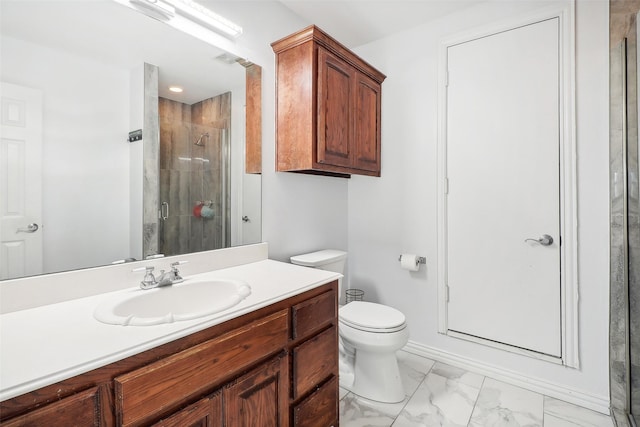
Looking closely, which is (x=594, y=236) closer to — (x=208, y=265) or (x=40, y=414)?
(x=208, y=265)

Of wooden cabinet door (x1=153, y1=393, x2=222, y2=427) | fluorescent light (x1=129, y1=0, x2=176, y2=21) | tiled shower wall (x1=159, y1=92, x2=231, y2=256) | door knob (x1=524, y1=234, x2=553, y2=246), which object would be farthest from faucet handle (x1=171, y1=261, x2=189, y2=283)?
door knob (x1=524, y1=234, x2=553, y2=246)

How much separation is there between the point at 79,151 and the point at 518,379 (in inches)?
105

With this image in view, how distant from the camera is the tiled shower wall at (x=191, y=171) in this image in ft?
4.66

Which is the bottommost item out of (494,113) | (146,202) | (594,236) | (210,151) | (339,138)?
(594,236)

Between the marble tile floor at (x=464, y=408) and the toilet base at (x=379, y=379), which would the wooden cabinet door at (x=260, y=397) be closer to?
the marble tile floor at (x=464, y=408)

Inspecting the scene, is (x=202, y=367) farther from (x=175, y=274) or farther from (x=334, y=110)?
(x=334, y=110)

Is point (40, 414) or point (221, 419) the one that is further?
point (221, 419)

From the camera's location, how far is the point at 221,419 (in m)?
0.97

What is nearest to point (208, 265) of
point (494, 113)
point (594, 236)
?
point (494, 113)

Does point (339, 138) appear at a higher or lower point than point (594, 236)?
higher

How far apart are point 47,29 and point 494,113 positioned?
2.32 m

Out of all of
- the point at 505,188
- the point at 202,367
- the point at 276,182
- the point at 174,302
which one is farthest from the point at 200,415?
the point at 505,188

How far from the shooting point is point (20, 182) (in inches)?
40.9

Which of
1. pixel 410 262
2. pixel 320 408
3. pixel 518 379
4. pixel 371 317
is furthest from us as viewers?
pixel 410 262
